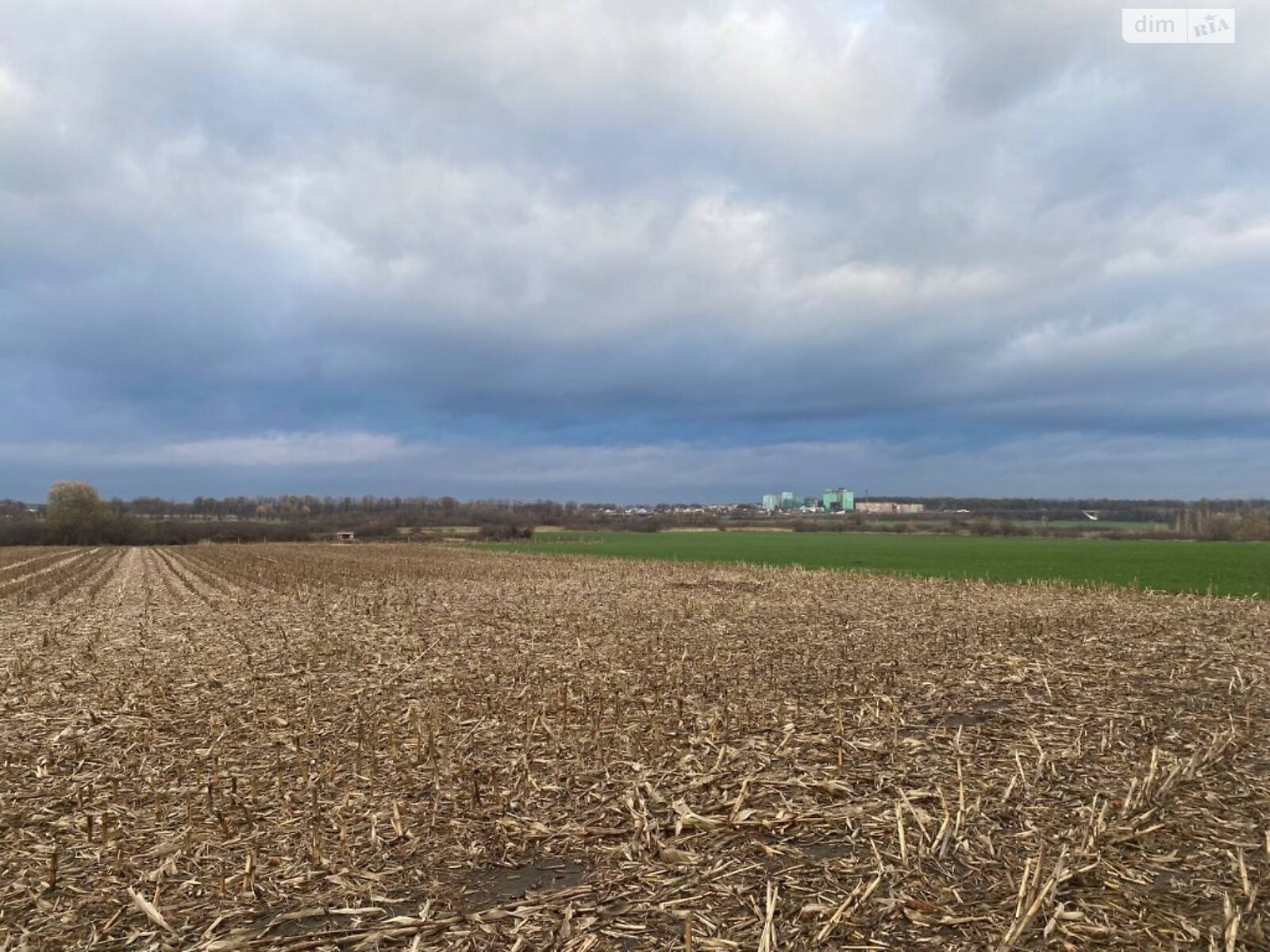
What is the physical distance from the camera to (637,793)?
7.83 meters

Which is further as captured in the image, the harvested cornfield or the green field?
the green field

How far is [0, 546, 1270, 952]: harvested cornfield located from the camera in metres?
5.52

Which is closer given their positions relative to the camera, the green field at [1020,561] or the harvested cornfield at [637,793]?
the harvested cornfield at [637,793]

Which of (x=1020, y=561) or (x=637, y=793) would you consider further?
(x=1020, y=561)

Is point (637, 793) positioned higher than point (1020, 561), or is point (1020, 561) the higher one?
point (637, 793)

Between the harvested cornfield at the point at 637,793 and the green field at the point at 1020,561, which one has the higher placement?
the harvested cornfield at the point at 637,793

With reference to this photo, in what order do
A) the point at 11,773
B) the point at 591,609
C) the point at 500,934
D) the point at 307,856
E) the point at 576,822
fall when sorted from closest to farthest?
the point at 500,934 < the point at 307,856 < the point at 576,822 < the point at 11,773 < the point at 591,609

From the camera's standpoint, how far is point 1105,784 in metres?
7.97

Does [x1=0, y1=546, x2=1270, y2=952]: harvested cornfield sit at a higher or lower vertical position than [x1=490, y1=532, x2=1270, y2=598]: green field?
higher

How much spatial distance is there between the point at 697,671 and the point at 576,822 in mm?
6884

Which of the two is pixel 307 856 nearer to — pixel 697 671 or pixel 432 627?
pixel 697 671

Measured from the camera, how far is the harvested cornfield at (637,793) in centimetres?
552

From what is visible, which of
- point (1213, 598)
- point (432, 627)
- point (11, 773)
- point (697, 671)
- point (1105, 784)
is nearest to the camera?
point (1105, 784)

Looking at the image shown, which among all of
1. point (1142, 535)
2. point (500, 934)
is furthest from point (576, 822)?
point (1142, 535)
